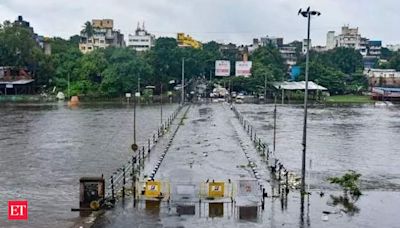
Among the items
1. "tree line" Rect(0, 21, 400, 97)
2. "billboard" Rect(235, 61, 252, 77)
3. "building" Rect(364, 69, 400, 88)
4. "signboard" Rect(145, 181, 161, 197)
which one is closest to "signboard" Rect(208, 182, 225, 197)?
"signboard" Rect(145, 181, 161, 197)

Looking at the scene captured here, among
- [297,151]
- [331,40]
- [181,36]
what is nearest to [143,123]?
[297,151]

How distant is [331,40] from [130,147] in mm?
158049

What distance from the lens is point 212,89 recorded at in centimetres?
9906

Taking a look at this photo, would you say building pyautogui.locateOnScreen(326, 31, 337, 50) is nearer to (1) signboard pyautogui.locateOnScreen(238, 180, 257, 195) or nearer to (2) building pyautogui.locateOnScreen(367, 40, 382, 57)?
(2) building pyautogui.locateOnScreen(367, 40, 382, 57)

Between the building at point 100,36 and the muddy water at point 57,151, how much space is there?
255 feet

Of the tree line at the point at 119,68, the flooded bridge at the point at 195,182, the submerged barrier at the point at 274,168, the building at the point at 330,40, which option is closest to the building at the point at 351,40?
the building at the point at 330,40

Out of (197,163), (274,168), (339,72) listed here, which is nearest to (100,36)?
(339,72)

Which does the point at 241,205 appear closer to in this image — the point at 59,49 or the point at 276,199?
the point at 276,199

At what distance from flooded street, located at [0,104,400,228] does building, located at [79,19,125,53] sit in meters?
78.1

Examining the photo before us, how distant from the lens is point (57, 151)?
1378 inches

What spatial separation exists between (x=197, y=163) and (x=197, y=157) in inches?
84.5

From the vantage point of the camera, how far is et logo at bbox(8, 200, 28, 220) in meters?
19.6

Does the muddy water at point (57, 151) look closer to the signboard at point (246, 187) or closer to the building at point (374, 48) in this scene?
the signboard at point (246, 187)

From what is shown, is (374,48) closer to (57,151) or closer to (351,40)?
(351,40)
